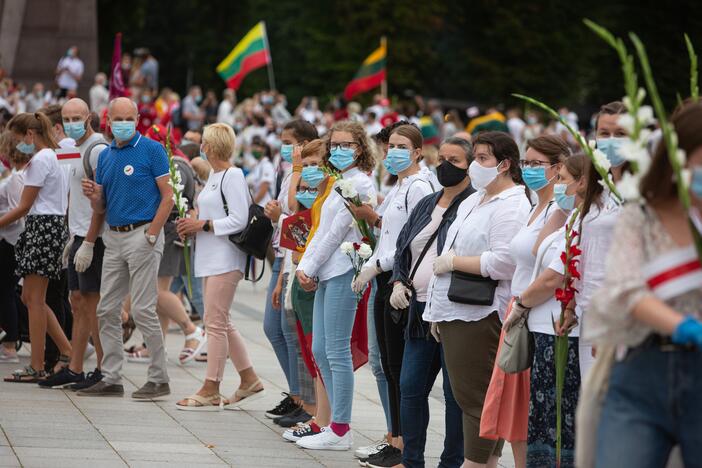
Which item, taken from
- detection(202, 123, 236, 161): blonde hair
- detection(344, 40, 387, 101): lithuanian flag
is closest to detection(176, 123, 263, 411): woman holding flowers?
detection(202, 123, 236, 161): blonde hair

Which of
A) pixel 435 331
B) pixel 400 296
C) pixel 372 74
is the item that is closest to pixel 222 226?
pixel 400 296

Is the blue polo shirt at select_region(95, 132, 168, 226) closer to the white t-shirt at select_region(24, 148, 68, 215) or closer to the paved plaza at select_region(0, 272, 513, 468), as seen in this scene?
the white t-shirt at select_region(24, 148, 68, 215)

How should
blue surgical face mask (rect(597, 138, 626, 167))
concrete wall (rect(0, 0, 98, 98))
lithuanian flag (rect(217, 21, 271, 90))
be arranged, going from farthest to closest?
1. concrete wall (rect(0, 0, 98, 98))
2. lithuanian flag (rect(217, 21, 271, 90))
3. blue surgical face mask (rect(597, 138, 626, 167))

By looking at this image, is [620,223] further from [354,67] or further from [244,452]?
[354,67]

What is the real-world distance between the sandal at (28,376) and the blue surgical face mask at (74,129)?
1867 millimetres

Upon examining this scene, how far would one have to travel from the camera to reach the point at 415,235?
7480mm

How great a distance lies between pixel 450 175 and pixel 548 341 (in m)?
1.32

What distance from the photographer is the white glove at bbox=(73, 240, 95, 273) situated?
32.5ft

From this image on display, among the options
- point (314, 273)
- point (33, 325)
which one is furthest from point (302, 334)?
point (33, 325)

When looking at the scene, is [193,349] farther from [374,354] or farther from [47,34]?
[47,34]

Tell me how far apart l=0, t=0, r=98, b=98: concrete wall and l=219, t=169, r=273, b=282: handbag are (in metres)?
24.4

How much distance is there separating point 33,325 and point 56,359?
81 centimetres

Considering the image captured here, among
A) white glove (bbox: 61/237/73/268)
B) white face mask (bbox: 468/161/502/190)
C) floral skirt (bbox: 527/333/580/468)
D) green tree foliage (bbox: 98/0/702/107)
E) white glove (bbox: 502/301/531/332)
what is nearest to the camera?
floral skirt (bbox: 527/333/580/468)

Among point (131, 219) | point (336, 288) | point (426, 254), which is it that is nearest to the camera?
point (426, 254)
